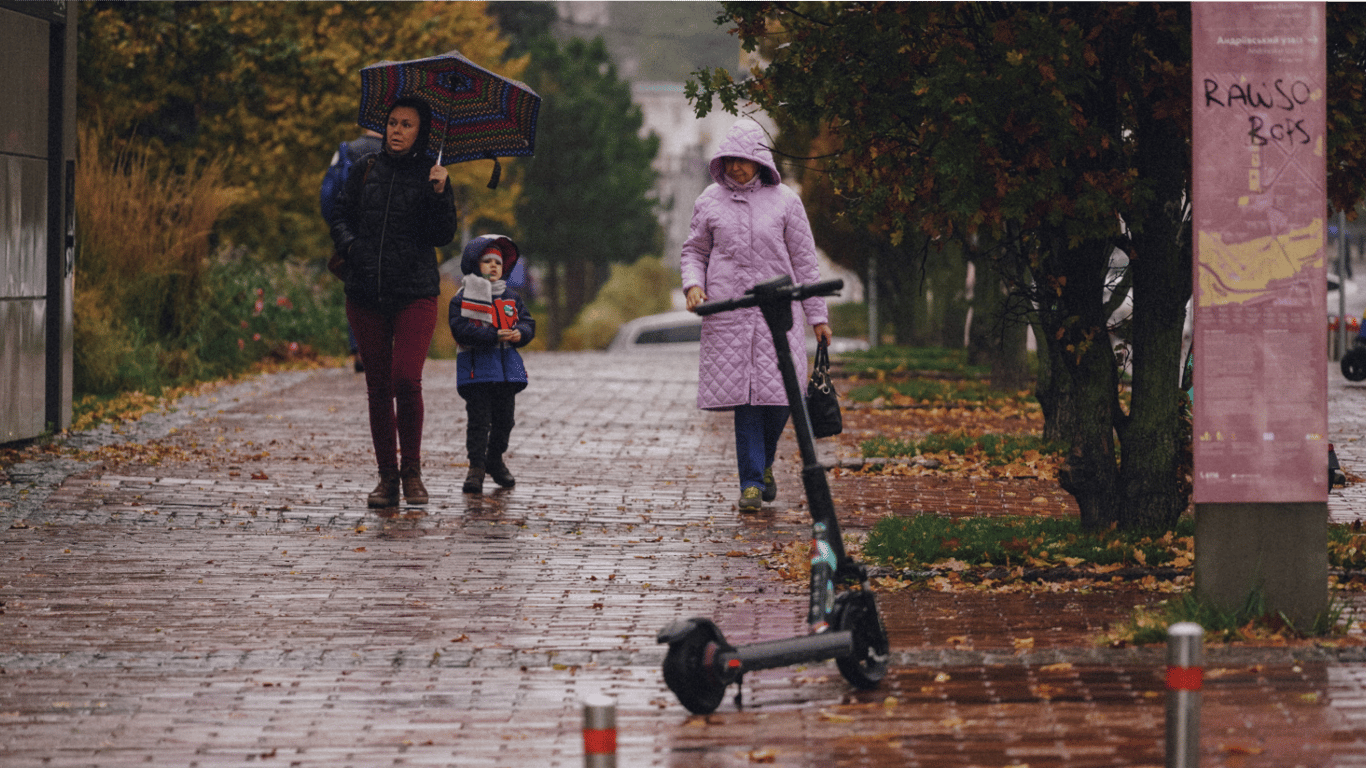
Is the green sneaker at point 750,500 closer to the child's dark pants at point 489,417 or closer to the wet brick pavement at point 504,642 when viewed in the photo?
the wet brick pavement at point 504,642

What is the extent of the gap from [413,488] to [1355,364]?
1490cm

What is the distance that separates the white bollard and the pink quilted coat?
582cm

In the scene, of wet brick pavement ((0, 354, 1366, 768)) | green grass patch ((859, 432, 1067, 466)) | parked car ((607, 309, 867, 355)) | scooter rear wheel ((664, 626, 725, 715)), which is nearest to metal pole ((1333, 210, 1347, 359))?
parked car ((607, 309, 867, 355))

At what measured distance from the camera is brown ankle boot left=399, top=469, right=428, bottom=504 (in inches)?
381

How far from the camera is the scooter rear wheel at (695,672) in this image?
16.9ft

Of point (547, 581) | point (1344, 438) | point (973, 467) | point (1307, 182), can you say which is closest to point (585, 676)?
point (547, 581)

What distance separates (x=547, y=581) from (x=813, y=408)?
1947mm

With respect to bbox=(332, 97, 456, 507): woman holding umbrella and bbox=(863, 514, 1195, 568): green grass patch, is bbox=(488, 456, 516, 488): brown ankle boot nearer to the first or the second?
bbox=(332, 97, 456, 507): woman holding umbrella

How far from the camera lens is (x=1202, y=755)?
480cm

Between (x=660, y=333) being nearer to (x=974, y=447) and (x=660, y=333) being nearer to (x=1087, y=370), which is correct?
(x=974, y=447)

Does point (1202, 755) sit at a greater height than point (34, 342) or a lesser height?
lesser

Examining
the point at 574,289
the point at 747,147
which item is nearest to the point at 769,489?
the point at 747,147

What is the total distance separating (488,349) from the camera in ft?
33.8

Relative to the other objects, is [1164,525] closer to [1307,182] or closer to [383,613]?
[1307,182]
